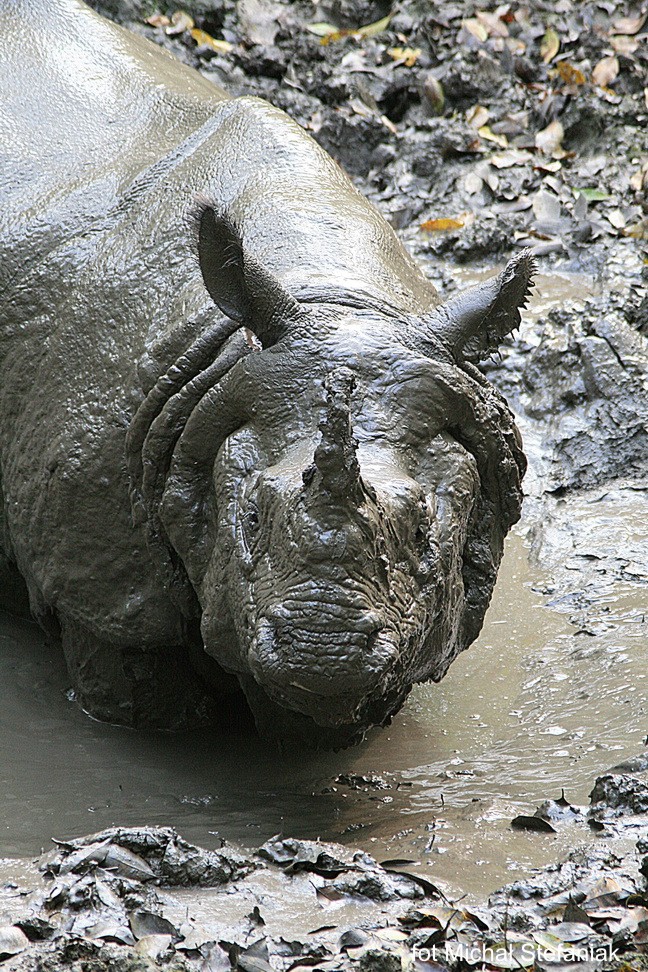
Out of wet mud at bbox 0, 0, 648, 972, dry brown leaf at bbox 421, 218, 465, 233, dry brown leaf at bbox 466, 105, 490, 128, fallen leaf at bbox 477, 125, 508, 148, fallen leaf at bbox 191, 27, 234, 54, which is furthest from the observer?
fallen leaf at bbox 191, 27, 234, 54

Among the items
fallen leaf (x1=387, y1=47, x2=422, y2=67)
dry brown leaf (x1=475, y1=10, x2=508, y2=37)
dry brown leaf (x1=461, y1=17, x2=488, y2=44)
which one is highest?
dry brown leaf (x1=475, y1=10, x2=508, y2=37)

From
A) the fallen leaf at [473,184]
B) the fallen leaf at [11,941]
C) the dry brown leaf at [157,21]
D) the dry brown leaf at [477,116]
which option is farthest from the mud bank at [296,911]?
the dry brown leaf at [157,21]

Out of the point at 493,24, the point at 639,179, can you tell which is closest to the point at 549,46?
the point at 493,24

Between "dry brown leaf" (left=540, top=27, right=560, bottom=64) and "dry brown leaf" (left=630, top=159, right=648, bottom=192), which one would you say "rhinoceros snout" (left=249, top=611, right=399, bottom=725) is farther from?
"dry brown leaf" (left=540, top=27, right=560, bottom=64)

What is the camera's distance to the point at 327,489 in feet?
12.0

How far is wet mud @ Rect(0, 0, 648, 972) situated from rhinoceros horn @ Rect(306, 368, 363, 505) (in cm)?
106

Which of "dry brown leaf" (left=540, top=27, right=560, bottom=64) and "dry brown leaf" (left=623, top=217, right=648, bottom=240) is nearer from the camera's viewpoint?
"dry brown leaf" (left=623, top=217, right=648, bottom=240)

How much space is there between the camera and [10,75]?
21.2 feet

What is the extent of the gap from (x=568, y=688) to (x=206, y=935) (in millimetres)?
2514

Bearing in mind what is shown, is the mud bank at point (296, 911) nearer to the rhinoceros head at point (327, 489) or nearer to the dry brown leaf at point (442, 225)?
the rhinoceros head at point (327, 489)

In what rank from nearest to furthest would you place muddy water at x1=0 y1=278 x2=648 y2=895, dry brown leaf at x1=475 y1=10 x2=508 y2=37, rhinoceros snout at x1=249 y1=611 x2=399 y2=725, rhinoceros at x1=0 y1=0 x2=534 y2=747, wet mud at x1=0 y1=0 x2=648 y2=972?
wet mud at x1=0 y1=0 x2=648 y2=972
rhinoceros snout at x1=249 y1=611 x2=399 y2=725
rhinoceros at x1=0 y1=0 x2=534 y2=747
muddy water at x1=0 y1=278 x2=648 y2=895
dry brown leaf at x1=475 y1=10 x2=508 y2=37

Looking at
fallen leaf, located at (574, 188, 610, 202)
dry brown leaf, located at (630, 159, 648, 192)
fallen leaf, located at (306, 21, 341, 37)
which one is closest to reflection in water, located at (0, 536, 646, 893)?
fallen leaf, located at (574, 188, 610, 202)

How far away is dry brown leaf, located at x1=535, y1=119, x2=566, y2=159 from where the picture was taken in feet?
32.4

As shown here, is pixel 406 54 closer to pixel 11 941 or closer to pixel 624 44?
pixel 624 44
